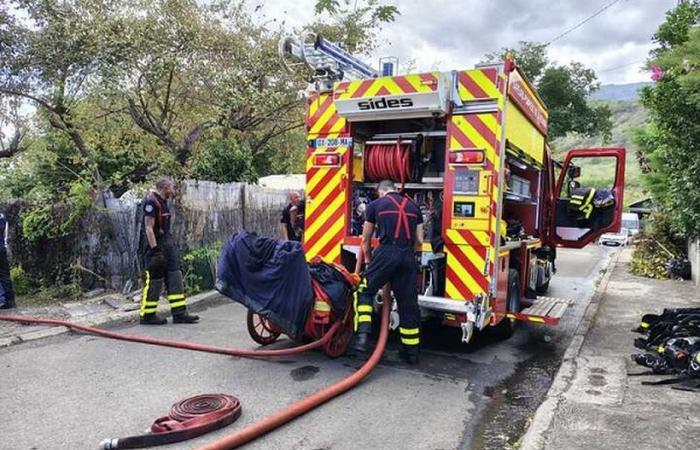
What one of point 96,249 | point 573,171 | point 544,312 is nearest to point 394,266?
point 544,312

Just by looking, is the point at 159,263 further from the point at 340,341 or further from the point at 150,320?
the point at 340,341

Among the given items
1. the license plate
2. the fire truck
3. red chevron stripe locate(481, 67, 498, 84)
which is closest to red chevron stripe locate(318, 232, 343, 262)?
the fire truck

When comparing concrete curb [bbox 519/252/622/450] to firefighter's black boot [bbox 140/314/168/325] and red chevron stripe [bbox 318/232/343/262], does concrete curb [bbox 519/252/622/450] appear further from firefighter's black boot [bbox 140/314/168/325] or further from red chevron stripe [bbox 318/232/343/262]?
firefighter's black boot [bbox 140/314/168/325]

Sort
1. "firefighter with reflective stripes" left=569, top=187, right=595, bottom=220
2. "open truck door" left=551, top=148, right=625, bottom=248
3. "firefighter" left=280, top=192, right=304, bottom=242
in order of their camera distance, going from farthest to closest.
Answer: "firefighter" left=280, top=192, right=304, bottom=242
"firefighter with reflective stripes" left=569, top=187, right=595, bottom=220
"open truck door" left=551, top=148, right=625, bottom=248

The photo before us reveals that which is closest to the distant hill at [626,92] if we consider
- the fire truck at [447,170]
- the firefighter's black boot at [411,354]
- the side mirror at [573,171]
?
the side mirror at [573,171]

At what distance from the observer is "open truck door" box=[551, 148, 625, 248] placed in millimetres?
7316

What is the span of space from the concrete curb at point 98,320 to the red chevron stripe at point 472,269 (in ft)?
13.1

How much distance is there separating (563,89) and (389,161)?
23.9m

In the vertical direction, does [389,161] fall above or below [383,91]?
below

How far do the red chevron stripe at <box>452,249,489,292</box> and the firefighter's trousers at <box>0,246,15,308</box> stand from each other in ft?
18.1

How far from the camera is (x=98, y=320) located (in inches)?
252

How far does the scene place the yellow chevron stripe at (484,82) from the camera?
5.05 metres

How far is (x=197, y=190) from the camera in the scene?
9008 mm

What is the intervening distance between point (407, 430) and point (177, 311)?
3793mm
